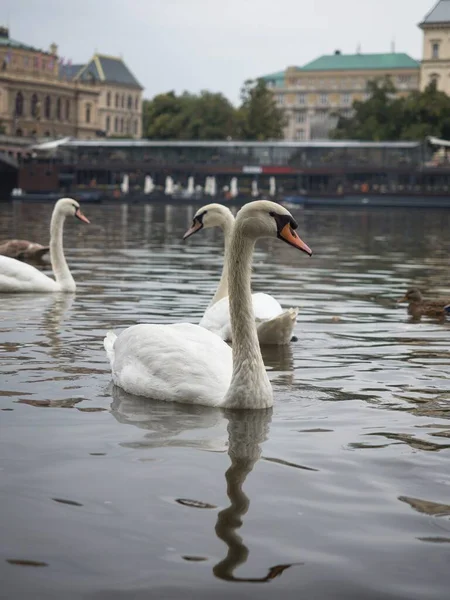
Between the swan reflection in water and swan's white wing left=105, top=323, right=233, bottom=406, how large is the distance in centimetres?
8

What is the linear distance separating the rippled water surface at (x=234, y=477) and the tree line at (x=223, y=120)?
4441 inches

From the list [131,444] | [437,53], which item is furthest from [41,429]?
[437,53]

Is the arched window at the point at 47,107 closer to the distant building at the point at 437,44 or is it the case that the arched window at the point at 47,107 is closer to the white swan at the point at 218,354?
the distant building at the point at 437,44

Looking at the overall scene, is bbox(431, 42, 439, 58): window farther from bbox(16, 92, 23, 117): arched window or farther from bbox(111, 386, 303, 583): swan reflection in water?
bbox(111, 386, 303, 583): swan reflection in water

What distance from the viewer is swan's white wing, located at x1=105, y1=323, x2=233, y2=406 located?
8.39m

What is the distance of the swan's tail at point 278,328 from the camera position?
11.3 metres

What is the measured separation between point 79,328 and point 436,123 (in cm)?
9915

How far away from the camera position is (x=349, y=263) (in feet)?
85.1

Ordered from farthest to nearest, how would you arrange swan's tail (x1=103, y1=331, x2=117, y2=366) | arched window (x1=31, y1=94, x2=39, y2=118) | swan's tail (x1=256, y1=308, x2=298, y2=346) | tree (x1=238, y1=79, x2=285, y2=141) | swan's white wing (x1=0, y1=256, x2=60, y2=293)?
arched window (x1=31, y1=94, x2=39, y2=118)
tree (x1=238, y1=79, x2=285, y2=141)
swan's white wing (x1=0, y1=256, x2=60, y2=293)
swan's tail (x1=256, y1=308, x2=298, y2=346)
swan's tail (x1=103, y1=331, x2=117, y2=366)

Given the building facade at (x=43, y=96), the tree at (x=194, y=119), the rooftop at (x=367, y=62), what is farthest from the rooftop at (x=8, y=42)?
the rooftop at (x=367, y=62)

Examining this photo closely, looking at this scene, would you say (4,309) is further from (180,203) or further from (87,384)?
(180,203)

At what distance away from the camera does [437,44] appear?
146 m

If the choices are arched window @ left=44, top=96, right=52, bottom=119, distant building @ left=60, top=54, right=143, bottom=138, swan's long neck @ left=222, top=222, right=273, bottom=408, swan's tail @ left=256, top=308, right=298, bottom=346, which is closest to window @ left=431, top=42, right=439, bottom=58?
arched window @ left=44, top=96, right=52, bottom=119

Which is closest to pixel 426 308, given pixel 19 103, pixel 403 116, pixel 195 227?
pixel 195 227
